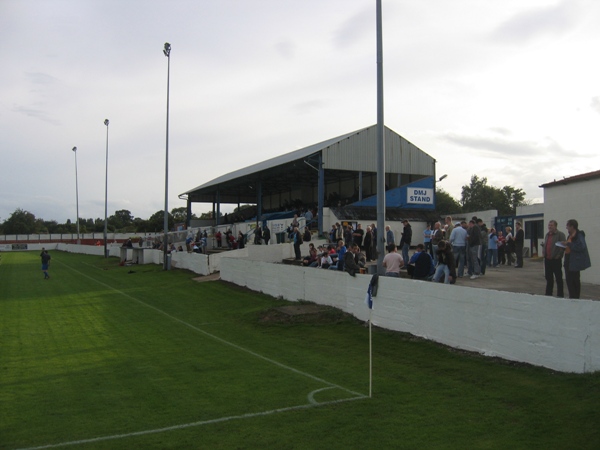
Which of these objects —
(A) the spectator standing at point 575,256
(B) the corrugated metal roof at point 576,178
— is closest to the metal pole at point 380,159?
(A) the spectator standing at point 575,256

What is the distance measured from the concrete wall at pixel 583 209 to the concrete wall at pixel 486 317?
19.5 ft

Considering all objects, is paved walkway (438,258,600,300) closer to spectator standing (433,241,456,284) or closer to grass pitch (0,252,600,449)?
spectator standing (433,241,456,284)

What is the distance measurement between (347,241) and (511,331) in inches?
576

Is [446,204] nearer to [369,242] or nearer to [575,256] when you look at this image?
[369,242]

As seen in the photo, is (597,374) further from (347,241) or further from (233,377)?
(347,241)

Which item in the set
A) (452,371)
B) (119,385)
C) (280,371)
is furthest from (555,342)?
(119,385)

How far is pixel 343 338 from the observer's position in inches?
504

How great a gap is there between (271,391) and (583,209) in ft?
36.1

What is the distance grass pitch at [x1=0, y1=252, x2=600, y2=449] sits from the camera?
6352 mm

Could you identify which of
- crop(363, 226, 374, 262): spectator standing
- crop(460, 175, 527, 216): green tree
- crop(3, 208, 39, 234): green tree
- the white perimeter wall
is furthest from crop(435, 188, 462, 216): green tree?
crop(3, 208, 39, 234): green tree

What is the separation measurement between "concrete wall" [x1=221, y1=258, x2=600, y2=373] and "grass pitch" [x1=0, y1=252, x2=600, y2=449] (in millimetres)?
331

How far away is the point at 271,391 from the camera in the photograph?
843cm

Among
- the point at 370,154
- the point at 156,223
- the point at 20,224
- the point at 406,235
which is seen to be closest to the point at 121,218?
the point at 20,224

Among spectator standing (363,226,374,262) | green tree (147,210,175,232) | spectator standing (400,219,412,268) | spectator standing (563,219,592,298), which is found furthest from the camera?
green tree (147,210,175,232)
